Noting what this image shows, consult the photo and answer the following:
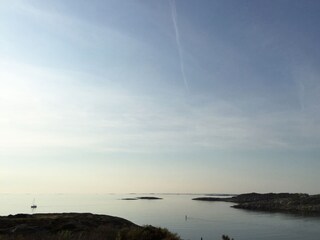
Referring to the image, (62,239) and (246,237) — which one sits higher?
(62,239)

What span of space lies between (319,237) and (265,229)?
51.9ft

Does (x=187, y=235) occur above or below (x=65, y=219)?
below

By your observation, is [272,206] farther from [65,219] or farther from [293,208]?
[65,219]

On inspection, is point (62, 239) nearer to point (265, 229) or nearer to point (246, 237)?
point (246, 237)

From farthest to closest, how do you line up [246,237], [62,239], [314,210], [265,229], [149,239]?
[314,210], [265,229], [246,237], [149,239], [62,239]

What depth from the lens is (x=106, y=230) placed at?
993 inches

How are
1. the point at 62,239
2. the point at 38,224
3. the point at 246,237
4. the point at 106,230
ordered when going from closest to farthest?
the point at 62,239
the point at 106,230
the point at 38,224
the point at 246,237

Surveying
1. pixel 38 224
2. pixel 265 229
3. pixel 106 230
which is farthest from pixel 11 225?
pixel 265 229

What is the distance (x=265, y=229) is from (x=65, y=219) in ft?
242

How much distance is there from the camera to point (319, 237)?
3255 inches

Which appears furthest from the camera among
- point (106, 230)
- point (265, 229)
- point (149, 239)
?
point (265, 229)

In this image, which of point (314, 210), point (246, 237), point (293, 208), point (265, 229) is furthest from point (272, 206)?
point (246, 237)

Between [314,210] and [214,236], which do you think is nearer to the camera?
[214,236]

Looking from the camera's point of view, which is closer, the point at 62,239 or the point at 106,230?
the point at 62,239
